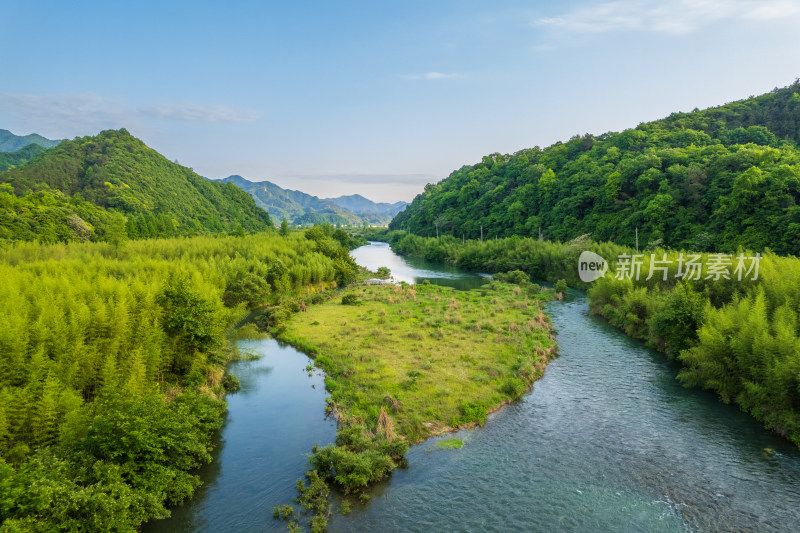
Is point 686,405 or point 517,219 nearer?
point 686,405

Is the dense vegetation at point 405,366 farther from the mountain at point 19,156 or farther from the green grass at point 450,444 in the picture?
the mountain at point 19,156

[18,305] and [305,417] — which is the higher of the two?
[18,305]

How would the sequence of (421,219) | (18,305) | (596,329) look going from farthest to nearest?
(421,219), (596,329), (18,305)

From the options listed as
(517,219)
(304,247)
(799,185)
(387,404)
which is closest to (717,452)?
(387,404)

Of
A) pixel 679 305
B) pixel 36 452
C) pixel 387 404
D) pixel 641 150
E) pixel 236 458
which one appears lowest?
pixel 236 458

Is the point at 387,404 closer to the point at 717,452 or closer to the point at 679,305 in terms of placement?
the point at 717,452

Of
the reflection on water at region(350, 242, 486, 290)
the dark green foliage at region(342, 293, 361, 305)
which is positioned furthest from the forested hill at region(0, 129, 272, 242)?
the reflection on water at region(350, 242, 486, 290)

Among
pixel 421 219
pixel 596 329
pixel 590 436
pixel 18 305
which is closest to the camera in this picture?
pixel 18 305

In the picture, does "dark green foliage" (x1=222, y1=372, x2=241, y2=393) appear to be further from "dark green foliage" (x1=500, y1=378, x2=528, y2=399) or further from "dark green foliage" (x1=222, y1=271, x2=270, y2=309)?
"dark green foliage" (x1=222, y1=271, x2=270, y2=309)
